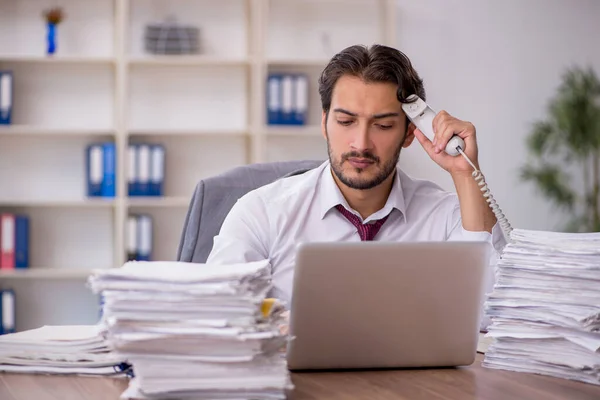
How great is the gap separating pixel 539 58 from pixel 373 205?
334 centimetres

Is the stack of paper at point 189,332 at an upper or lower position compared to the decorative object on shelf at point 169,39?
lower

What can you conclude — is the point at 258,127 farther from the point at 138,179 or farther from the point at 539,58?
the point at 539,58

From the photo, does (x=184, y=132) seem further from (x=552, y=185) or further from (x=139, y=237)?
(x=552, y=185)

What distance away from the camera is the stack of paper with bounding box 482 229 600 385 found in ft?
4.58

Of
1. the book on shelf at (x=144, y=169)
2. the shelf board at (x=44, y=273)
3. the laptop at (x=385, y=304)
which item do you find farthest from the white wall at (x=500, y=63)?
the laptop at (x=385, y=304)

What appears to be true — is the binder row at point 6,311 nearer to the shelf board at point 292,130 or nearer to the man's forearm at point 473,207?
the shelf board at point 292,130

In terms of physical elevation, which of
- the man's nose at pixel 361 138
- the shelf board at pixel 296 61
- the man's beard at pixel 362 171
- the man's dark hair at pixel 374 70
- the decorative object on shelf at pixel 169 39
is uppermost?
the decorative object on shelf at pixel 169 39

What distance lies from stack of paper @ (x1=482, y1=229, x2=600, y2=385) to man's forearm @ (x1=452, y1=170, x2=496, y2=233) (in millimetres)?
462

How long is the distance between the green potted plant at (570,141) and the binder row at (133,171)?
82.1 inches

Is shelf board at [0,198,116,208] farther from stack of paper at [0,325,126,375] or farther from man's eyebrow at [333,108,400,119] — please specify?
stack of paper at [0,325,126,375]

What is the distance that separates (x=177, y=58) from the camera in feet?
15.2

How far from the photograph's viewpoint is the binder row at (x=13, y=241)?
4602mm

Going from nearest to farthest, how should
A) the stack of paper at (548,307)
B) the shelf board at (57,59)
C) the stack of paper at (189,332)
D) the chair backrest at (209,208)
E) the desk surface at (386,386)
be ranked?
the stack of paper at (189,332) < the desk surface at (386,386) < the stack of paper at (548,307) < the chair backrest at (209,208) < the shelf board at (57,59)

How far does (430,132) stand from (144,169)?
9.47ft
